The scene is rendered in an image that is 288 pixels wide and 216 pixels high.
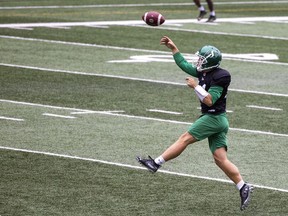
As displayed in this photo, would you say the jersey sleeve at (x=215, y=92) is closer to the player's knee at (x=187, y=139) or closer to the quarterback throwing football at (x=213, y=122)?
the quarterback throwing football at (x=213, y=122)

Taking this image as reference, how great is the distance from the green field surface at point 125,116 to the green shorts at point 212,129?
2.05 feet

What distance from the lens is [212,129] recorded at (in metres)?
11.6

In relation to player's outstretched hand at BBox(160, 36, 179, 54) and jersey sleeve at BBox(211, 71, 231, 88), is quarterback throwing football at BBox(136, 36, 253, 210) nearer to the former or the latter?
jersey sleeve at BBox(211, 71, 231, 88)

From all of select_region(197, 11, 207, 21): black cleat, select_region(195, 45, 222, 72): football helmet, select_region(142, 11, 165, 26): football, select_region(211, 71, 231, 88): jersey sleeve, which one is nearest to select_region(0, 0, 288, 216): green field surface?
select_region(197, 11, 207, 21): black cleat

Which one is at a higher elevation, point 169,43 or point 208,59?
point 208,59

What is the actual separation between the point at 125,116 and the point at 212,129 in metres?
5.32

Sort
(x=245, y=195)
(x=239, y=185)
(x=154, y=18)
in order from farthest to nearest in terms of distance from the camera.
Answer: (x=154, y=18), (x=239, y=185), (x=245, y=195)

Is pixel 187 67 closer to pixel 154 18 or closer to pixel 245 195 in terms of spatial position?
pixel 154 18

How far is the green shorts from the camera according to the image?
38.0 feet

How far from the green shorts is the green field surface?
24.5 inches

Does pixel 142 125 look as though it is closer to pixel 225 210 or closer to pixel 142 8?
pixel 225 210

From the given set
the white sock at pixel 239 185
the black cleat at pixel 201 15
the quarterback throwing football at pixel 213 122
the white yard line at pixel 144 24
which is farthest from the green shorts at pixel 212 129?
the black cleat at pixel 201 15

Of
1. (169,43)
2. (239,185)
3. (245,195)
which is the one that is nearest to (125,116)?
(169,43)

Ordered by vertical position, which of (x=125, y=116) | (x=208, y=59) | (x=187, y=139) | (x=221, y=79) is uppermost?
(x=208, y=59)
